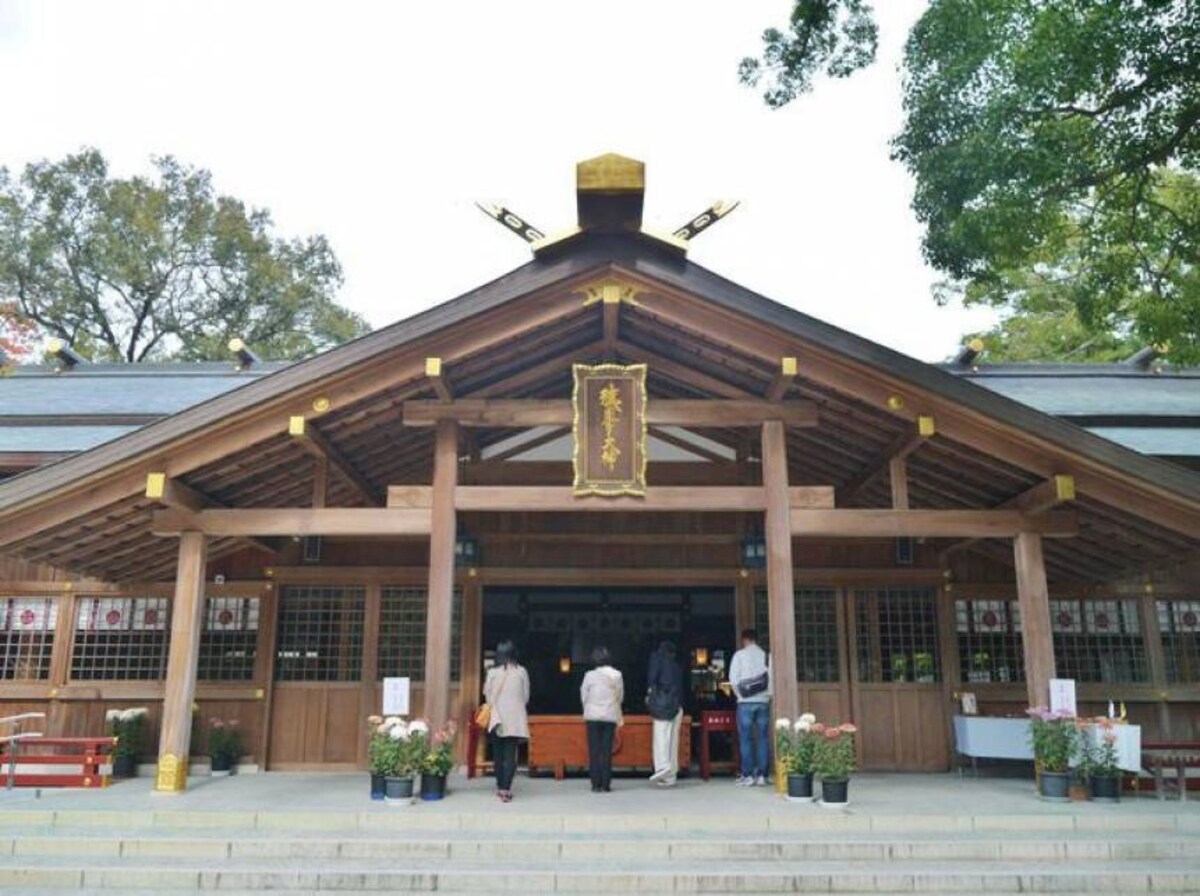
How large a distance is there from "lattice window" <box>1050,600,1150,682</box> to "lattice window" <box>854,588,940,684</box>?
1565mm

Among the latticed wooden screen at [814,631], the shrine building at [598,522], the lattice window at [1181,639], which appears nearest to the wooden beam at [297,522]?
the shrine building at [598,522]

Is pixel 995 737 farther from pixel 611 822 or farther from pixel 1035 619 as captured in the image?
pixel 611 822

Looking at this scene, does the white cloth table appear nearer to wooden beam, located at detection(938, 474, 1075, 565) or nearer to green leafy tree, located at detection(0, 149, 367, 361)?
wooden beam, located at detection(938, 474, 1075, 565)

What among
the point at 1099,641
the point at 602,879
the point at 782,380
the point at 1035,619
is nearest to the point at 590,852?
the point at 602,879

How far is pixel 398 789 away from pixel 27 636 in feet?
22.6

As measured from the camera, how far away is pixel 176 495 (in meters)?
9.05

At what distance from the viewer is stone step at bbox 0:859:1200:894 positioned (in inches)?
245

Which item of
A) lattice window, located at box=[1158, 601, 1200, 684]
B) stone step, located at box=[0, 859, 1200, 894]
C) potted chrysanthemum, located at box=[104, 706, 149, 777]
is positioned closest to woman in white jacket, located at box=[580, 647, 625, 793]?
stone step, located at box=[0, 859, 1200, 894]

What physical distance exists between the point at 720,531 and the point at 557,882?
20.6 feet

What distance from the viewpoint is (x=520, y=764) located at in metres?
11.5

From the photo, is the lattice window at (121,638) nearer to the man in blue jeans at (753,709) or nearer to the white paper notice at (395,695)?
the white paper notice at (395,695)

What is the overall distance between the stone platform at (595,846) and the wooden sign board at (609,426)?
2.96m

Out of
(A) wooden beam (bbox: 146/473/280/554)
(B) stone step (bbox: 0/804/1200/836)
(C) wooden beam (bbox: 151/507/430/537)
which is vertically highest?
(A) wooden beam (bbox: 146/473/280/554)

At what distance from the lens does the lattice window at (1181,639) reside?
11914mm
